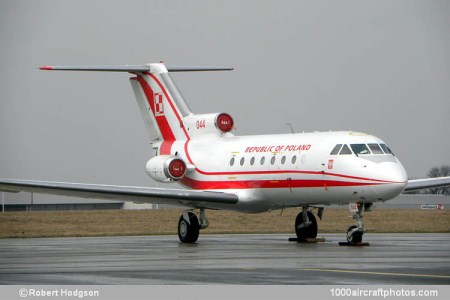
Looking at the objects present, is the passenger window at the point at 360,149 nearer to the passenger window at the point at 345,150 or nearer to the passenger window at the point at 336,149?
the passenger window at the point at 345,150

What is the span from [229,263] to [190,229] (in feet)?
40.2

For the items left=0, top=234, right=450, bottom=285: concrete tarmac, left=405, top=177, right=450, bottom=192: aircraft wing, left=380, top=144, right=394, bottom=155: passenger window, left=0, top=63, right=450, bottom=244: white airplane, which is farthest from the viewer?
left=405, top=177, right=450, bottom=192: aircraft wing

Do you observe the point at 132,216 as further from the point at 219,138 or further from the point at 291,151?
the point at 291,151

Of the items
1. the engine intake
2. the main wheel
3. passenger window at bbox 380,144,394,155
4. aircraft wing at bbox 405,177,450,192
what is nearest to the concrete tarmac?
the main wheel

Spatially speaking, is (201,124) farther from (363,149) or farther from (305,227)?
(363,149)

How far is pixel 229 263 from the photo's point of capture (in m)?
23.9

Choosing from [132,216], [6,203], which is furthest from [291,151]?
[6,203]

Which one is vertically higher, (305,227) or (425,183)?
(425,183)

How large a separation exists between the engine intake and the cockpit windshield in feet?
23.6

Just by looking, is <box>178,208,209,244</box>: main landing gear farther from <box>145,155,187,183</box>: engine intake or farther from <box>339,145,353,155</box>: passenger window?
<box>339,145,353,155</box>: passenger window

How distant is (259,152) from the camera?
36906 millimetres

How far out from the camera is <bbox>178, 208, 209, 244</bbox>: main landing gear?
36.0m

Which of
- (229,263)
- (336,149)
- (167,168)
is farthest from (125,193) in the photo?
(229,263)

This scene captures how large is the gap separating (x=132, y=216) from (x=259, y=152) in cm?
2478
